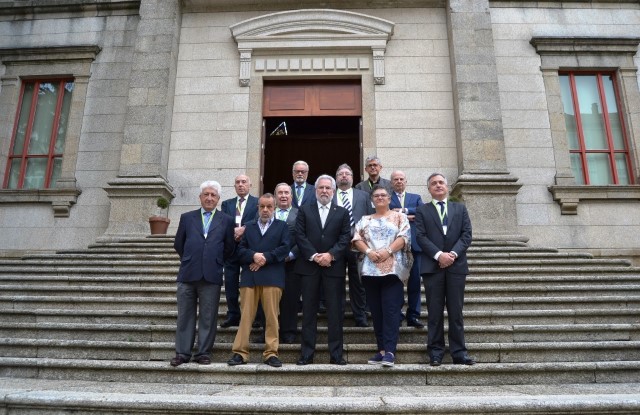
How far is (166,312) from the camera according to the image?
5715 millimetres

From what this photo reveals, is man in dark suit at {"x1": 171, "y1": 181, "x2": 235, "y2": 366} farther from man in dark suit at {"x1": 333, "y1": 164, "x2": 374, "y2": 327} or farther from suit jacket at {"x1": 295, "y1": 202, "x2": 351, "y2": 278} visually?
man in dark suit at {"x1": 333, "y1": 164, "x2": 374, "y2": 327}

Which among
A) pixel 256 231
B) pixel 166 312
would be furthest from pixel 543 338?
pixel 166 312

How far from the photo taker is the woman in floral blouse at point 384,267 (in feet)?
14.9

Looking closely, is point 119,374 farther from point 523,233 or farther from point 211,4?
point 211,4

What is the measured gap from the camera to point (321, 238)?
4859 millimetres

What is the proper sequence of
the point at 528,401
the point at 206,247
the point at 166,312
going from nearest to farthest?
the point at 528,401 < the point at 206,247 < the point at 166,312

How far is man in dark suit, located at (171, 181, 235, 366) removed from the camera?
4.68 metres

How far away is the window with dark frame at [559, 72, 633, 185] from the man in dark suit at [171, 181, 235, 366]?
27.2 ft

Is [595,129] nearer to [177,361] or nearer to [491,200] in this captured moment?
[491,200]

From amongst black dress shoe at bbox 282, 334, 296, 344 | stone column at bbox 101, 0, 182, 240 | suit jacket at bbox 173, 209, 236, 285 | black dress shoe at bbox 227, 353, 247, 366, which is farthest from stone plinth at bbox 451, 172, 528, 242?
stone column at bbox 101, 0, 182, 240

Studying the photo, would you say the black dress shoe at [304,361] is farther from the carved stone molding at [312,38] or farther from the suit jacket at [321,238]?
the carved stone molding at [312,38]

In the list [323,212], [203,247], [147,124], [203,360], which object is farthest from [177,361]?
[147,124]

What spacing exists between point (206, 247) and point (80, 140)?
23.3 ft

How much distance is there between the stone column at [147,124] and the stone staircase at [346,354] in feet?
7.27
